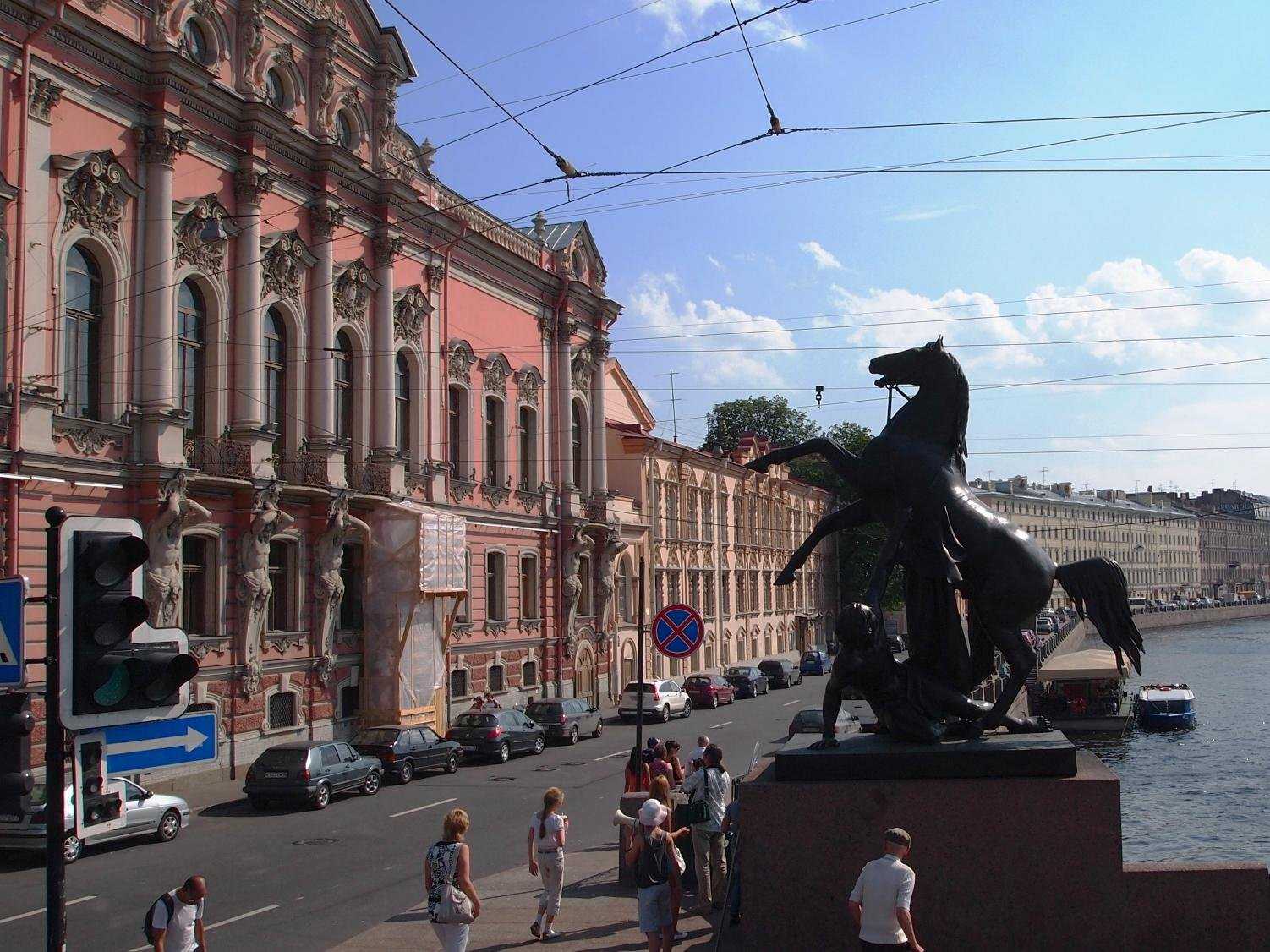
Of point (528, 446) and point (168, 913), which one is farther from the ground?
point (528, 446)

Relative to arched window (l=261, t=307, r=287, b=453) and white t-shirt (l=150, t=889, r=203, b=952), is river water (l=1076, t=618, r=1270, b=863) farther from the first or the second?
arched window (l=261, t=307, r=287, b=453)

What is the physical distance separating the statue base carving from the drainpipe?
16.8m

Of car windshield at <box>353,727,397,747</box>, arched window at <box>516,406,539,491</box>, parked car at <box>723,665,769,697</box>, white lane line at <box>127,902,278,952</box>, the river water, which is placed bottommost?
the river water

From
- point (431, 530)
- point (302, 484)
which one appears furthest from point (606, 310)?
point (302, 484)

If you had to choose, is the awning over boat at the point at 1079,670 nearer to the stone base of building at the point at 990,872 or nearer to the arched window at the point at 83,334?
the arched window at the point at 83,334

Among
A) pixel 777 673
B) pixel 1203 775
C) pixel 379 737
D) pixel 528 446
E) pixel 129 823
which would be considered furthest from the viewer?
pixel 777 673

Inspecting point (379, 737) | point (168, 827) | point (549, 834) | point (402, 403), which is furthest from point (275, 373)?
point (549, 834)

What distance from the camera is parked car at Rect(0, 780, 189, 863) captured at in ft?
55.0

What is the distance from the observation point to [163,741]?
19.6 feet

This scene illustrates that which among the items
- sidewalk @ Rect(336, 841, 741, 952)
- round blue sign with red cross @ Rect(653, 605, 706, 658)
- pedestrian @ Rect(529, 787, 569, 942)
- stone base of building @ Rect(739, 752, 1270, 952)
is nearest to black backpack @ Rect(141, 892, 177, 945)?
sidewalk @ Rect(336, 841, 741, 952)

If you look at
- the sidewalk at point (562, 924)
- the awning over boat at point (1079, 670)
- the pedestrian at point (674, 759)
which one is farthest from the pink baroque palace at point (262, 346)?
the awning over boat at point (1079, 670)

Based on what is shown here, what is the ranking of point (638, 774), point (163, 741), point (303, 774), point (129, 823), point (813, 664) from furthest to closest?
point (813, 664) < point (303, 774) < point (129, 823) < point (638, 774) < point (163, 741)

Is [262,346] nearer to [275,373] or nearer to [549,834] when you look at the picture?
[275,373]

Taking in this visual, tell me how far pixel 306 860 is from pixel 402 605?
45.8ft
